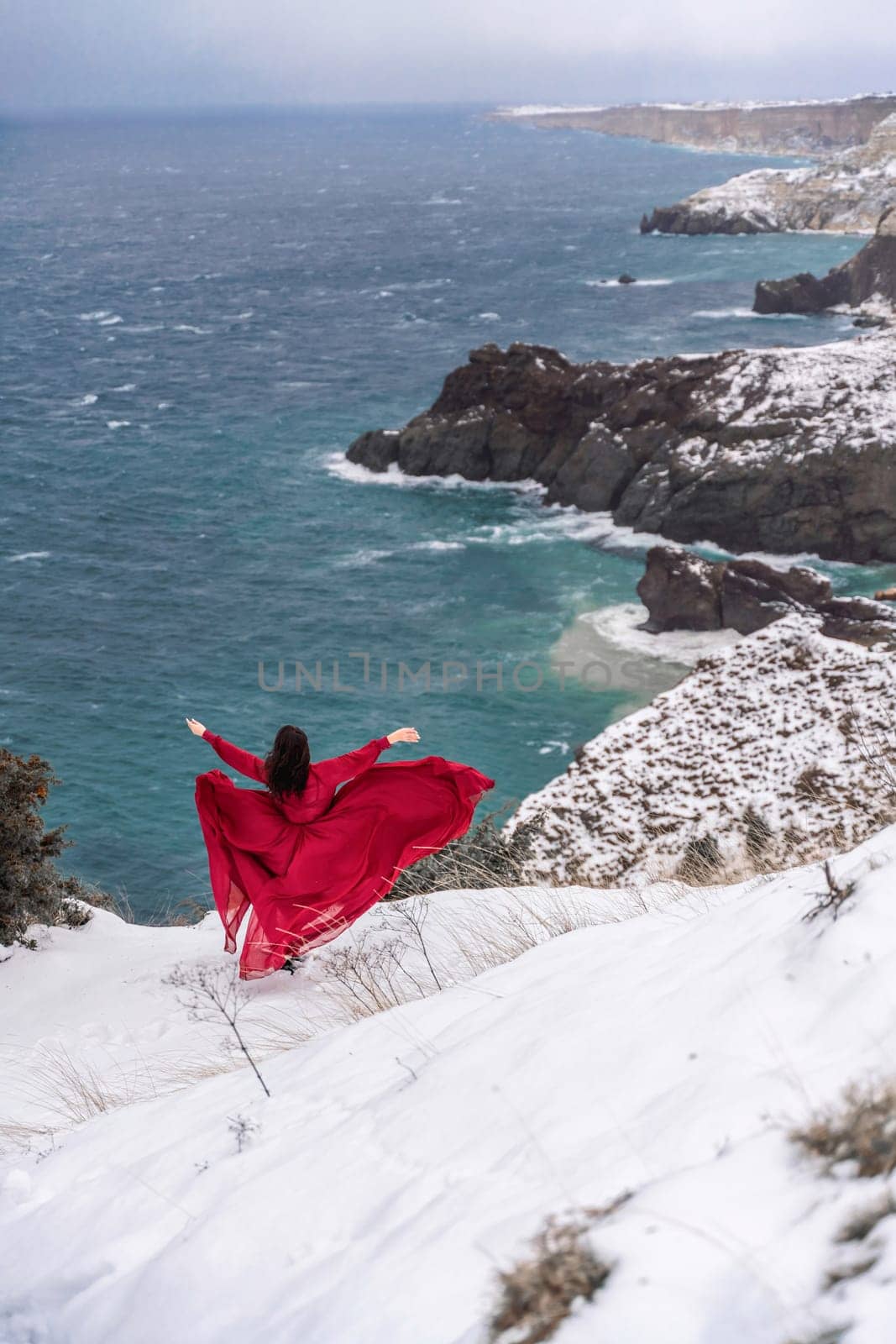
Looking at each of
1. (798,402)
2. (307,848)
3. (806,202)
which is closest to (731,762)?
(307,848)

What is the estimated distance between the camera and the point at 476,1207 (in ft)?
8.86

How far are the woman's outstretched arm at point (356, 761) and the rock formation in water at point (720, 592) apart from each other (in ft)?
82.1

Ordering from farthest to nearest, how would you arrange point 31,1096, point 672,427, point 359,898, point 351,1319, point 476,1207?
point 672,427 → point 359,898 → point 31,1096 → point 476,1207 → point 351,1319

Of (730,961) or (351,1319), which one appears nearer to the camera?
(351,1319)

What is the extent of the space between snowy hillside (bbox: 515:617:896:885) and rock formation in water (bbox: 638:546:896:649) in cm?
982

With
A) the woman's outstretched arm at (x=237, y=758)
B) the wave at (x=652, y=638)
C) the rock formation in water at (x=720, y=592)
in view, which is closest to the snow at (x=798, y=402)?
the rock formation in water at (x=720, y=592)

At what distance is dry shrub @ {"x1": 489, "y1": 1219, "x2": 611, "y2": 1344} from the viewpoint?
2.29m

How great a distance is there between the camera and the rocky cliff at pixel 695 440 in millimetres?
39156

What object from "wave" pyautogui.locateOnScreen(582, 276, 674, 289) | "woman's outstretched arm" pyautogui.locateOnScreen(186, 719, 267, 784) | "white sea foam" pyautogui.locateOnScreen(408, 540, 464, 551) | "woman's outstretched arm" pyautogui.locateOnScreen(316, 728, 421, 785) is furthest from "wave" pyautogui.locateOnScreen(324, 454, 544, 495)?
"wave" pyautogui.locateOnScreen(582, 276, 674, 289)

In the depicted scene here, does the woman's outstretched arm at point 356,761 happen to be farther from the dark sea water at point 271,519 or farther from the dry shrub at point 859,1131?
the dark sea water at point 271,519

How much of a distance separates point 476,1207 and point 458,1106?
1.83ft

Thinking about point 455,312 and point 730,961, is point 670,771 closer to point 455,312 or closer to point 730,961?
point 730,961

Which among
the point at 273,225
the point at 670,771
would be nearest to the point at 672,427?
the point at 670,771

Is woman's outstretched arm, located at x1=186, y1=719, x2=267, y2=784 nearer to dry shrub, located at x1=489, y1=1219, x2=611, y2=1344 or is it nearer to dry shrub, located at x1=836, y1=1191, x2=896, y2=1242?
dry shrub, located at x1=489, y1=1219, x2=611, y2=1344
